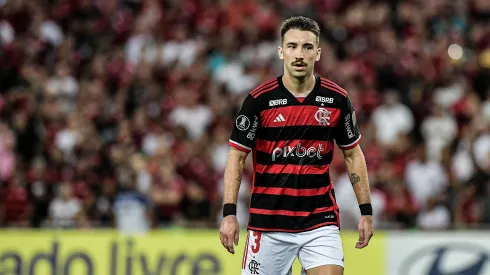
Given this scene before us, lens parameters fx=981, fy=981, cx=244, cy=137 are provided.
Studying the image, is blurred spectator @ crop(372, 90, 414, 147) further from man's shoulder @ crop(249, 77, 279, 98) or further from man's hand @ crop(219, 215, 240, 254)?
man's hand @ crop(219, 215, 240, 254)

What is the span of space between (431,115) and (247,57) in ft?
11.5

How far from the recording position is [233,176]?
277 inches

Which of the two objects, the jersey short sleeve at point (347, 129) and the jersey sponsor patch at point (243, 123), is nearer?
the jersey sponsor patch at point (243, 123)

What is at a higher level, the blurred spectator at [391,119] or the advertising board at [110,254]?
the blurred spectator at [391,119]

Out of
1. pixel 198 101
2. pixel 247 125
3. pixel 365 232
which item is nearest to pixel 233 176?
pixel 247 125

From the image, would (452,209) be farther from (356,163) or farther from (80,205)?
(356,163)

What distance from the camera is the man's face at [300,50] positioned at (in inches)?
274

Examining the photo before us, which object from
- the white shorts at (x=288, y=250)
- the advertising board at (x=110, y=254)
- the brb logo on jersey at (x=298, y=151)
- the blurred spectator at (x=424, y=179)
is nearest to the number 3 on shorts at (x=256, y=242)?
the white shorts at (x=288, y=250)

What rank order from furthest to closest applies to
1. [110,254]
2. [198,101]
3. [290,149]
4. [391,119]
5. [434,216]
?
[198,101]
[391,119]
[434,216]
[110,254]
[290,149]

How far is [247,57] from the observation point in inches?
683

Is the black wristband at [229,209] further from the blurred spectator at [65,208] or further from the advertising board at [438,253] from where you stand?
the blurred spectator at [65,208]

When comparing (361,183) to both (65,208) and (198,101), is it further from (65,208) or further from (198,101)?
(198,101)

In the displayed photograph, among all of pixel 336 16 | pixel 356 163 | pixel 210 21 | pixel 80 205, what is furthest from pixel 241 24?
pixel 356 163

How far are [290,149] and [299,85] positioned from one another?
0.47m
